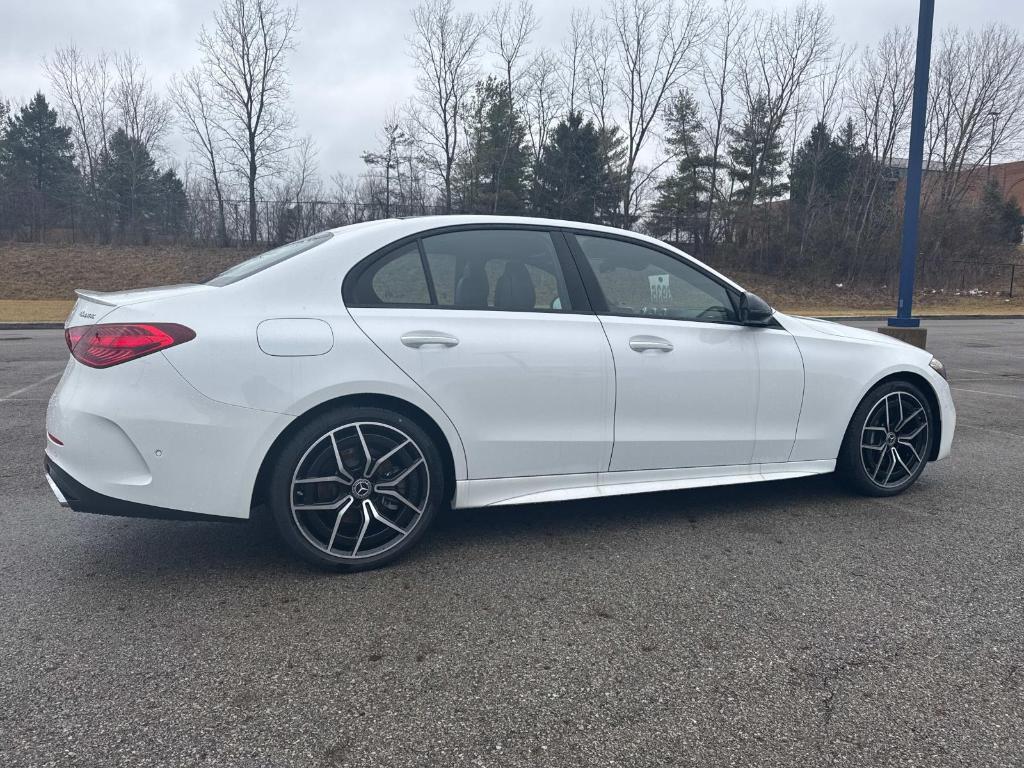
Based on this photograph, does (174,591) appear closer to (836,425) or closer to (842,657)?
(842,657)

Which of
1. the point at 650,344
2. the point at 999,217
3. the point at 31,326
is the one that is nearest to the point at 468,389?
the point at 650,344

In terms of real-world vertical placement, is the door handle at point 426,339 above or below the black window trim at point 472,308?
below

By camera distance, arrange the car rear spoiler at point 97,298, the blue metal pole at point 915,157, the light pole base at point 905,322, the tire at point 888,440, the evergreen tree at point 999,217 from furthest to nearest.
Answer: the evergreen tree at point 999,217 < the light pole base at point 905,322 < the blue metal pole at point 915,157 < the tire at point 888,440 < the car rear spoiler at point 97,298

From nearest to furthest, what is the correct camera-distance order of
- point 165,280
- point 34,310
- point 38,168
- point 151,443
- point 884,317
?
point 151,443 < point 34,310 < point 884,317 < point 165,280 < point 38,168

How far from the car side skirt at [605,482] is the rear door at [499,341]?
47 mm

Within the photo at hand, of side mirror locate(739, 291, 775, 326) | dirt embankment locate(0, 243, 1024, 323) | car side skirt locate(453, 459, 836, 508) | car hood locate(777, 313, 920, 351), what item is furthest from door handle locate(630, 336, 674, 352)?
dirt embankment locate(0, 243, 1024, 323)

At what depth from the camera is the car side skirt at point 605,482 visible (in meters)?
3.45

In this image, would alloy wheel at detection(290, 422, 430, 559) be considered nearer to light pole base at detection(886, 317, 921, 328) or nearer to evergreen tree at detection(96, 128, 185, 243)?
light pole base at detection(886, 317, 921, 328)

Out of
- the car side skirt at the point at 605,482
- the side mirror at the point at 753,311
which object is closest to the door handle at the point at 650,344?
the side mirror at the point at 753,311

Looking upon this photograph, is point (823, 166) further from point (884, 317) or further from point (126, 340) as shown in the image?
point (126, 340)

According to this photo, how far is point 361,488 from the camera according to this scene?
126 inches

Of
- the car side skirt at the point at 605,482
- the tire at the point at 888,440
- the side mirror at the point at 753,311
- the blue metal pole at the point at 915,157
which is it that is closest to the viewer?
the car side skirt at the point at 605,482

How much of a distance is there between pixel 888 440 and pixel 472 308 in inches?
109

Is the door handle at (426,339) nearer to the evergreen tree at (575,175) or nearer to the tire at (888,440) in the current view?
the tire at (888,440)
